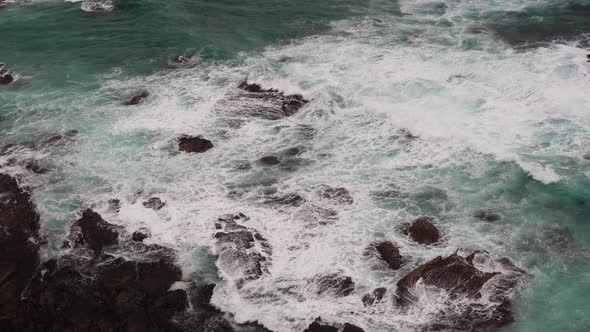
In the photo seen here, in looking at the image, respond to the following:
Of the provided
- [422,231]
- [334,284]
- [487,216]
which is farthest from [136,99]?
[487,216]

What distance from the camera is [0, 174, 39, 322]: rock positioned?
18750mm

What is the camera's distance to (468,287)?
18328 mm

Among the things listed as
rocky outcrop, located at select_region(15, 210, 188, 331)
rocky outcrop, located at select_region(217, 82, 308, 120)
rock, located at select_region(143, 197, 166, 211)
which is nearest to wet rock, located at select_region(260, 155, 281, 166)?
rocky outcrop, located at select_region(217, 82, 308, 120)

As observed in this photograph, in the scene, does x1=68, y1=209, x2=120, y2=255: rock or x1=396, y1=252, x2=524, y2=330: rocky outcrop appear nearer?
x1=396, y1=252, x2=524, y2=330: rocky outcrop

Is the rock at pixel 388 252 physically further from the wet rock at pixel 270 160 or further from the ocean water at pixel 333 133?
the wet rock at pixel 270 160

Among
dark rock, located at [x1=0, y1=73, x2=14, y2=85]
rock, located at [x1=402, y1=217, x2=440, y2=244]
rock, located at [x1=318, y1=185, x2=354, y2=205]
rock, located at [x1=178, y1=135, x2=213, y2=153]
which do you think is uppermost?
dark rock, located at [x1=0, y1=73, x2=14, y2=85]

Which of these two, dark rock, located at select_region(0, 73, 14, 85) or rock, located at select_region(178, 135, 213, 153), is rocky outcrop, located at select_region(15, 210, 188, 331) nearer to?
rock, located at select_region(178, 135, 213, 153)

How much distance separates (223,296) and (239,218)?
4.21 meters

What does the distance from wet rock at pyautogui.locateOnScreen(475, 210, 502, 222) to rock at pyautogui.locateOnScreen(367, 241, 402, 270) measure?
14.3 feet

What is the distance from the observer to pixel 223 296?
18.7 m

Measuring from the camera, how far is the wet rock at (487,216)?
70.2ft

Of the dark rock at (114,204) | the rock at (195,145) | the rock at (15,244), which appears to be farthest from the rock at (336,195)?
the rock at (15,244)

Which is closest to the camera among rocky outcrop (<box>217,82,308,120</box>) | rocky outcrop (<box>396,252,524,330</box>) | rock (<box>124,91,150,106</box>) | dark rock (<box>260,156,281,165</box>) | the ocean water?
rocky outcrop (<box>396,252,524,330</box>)

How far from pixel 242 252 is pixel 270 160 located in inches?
248
